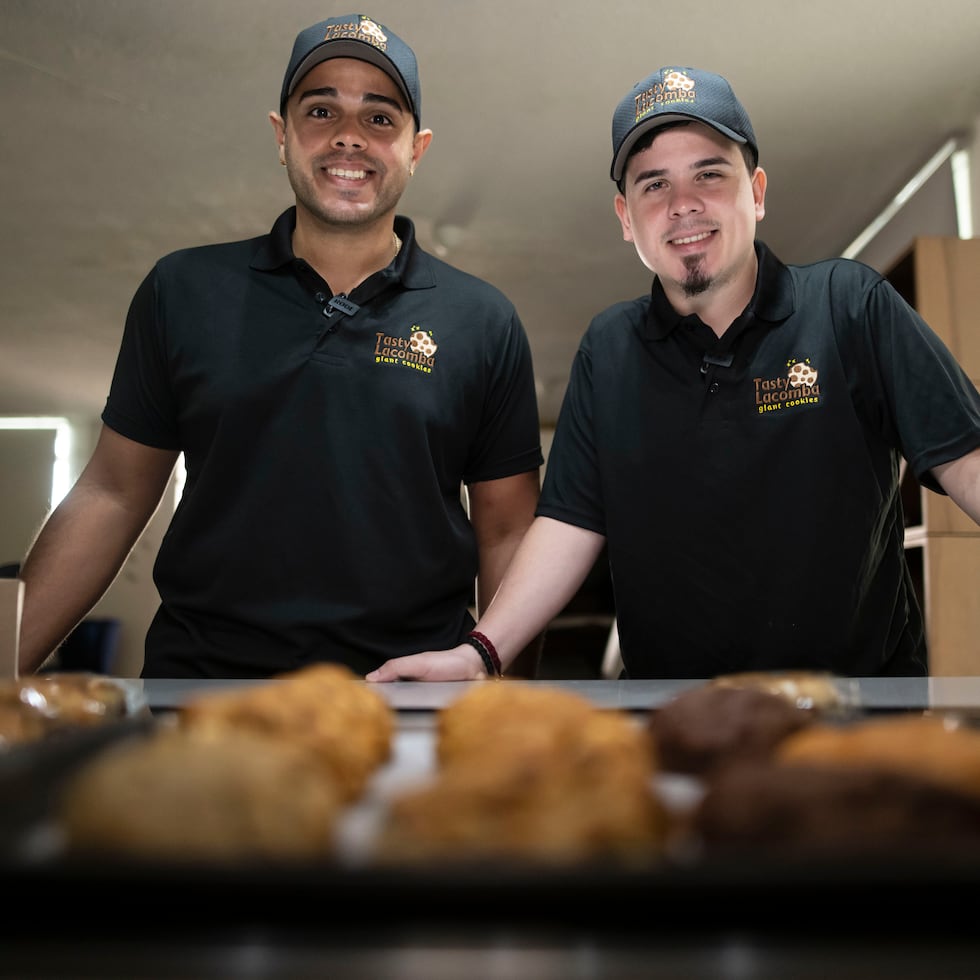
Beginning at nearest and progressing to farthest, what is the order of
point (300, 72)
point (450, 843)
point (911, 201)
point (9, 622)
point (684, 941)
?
1. point (684, 941)
2. point (450, 843)
3. point (9, 622)
4. point (300, 72)
5. point (911, 201)

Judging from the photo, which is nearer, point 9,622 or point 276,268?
point 9,622

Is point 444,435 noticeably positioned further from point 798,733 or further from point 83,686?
point 798,733

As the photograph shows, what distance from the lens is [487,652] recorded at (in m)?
1.36

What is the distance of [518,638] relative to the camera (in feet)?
4.75

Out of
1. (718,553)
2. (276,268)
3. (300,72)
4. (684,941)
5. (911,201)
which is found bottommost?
(684,941)

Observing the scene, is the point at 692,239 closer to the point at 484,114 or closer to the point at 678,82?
the point at 678,82

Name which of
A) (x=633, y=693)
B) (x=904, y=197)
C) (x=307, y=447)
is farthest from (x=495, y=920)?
(x=904, y=197)

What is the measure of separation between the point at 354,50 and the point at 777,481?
1.06 metres

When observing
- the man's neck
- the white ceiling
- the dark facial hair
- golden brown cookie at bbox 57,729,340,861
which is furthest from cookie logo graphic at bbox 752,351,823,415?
the white ceiling

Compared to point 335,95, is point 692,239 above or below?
below

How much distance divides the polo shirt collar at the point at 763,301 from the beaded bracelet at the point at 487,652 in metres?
0.63

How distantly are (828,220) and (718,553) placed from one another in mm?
3987

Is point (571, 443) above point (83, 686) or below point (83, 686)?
above

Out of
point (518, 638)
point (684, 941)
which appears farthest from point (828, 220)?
point (684, 941)
